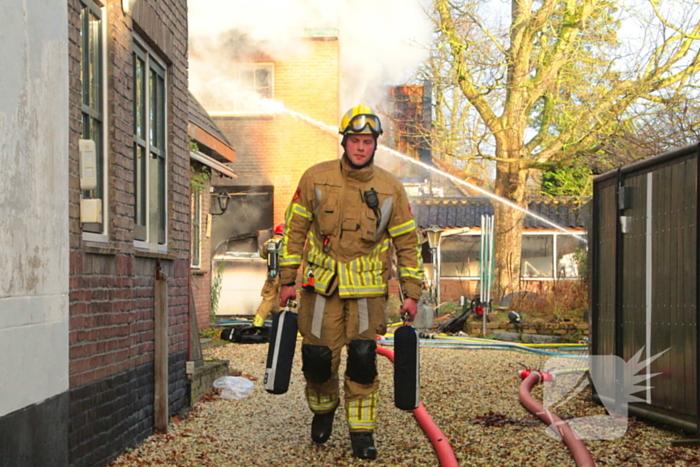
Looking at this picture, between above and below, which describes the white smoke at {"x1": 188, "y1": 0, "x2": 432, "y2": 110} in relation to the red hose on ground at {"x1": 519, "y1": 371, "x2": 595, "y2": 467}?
above

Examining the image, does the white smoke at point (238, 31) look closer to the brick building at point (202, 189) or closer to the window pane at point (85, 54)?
the brick building at point (202, 189)

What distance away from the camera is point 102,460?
192 inches

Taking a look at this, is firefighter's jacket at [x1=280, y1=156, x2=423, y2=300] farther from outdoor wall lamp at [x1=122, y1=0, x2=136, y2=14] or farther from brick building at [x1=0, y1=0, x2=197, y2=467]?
outdoor wall lamp at [x1=122, y1=0, x2=136, y2=14]

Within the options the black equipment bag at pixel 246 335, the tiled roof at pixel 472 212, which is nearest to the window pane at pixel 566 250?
the tiled roof at pixel 472 212

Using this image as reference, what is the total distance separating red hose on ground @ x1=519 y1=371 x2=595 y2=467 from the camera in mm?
4758

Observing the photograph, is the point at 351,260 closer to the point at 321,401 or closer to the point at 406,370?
the point at 406,370

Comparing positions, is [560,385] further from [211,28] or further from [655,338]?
[211,28]

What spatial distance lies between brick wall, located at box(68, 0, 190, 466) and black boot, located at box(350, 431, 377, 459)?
1.35 m

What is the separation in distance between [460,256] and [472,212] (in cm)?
121

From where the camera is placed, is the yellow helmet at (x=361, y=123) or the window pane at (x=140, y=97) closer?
the yellow helmet at (x=361, y=123)

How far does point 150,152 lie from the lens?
Answer: 652cm

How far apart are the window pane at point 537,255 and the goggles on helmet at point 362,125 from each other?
18.2 meters

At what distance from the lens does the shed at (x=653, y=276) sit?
18.0 ft

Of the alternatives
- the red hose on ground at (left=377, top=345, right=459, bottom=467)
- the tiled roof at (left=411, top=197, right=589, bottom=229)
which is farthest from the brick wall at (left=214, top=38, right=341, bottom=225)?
the red hose on ground at (left=377, top=345, right=459, bottom=467)
